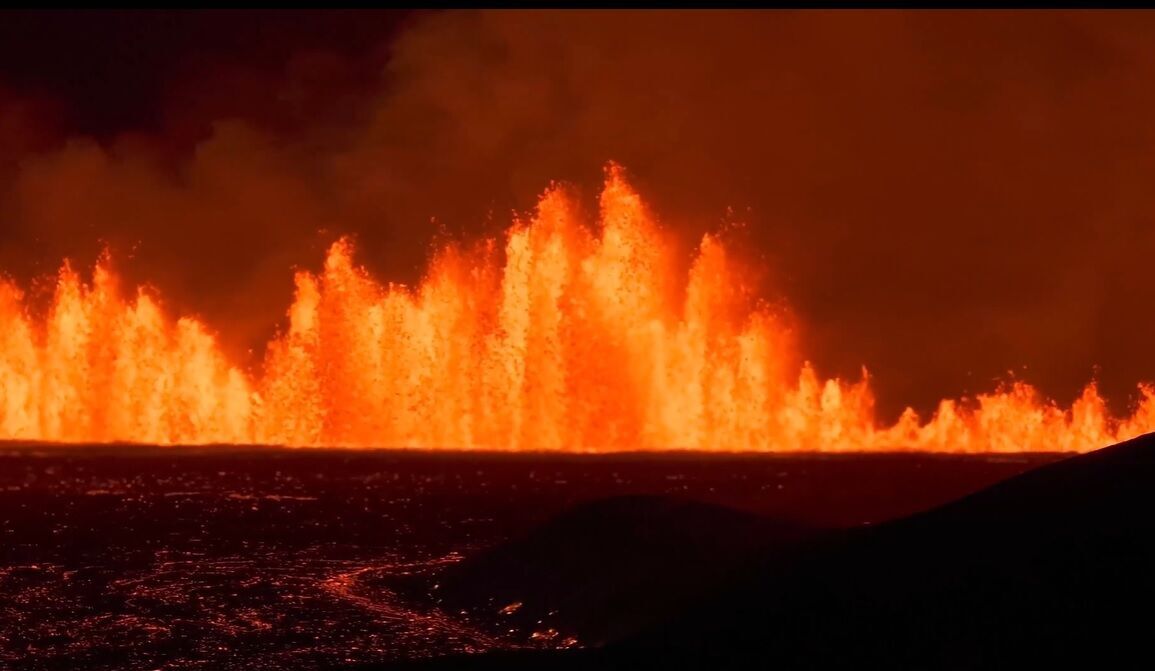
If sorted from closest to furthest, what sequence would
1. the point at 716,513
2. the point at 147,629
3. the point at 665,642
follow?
the point at 665,642 → the point at 147,629 → the point at 716,513

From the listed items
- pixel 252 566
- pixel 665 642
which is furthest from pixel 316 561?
pixel 665 642

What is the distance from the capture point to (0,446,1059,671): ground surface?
4222cm

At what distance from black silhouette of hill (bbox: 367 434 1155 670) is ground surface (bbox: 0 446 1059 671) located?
1101cm

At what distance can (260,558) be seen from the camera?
69938 mm

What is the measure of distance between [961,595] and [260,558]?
49187 mm

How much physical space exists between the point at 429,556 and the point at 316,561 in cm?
600

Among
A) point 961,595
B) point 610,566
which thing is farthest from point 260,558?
point 961,595

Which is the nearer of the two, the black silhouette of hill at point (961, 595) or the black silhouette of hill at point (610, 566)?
the black silhouette of hill at point (961, 595)

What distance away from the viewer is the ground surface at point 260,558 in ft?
139

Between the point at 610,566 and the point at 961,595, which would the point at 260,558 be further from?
the point at 961,595

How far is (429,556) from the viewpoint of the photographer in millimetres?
67938

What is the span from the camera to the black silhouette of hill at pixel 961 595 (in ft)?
85.7

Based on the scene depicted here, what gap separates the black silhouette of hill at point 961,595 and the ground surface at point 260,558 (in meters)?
11.0

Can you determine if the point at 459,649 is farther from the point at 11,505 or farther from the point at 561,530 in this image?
the point at 11,505
